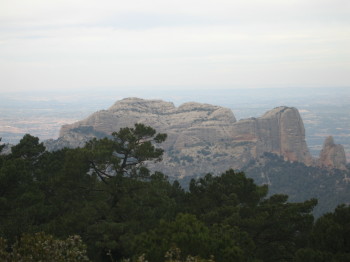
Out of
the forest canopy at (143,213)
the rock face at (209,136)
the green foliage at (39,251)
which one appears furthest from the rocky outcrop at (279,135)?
the green foliage at (39,251)

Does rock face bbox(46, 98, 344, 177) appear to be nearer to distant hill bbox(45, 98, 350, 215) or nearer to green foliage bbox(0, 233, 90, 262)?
distant hill bbox(45, 98, 350, 215)

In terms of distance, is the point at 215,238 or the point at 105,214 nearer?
the point at 215,238

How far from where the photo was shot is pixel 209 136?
149375mm

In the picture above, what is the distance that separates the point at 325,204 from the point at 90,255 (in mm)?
81166

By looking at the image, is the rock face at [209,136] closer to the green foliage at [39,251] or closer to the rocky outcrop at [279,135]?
the rocky outcrop at [279,135]

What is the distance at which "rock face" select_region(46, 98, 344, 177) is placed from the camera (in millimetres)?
135500

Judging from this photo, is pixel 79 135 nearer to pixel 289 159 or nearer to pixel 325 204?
pixel 289 159

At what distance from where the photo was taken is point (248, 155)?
138625 mm

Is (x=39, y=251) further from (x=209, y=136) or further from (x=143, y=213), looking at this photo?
(x=209, y=136)

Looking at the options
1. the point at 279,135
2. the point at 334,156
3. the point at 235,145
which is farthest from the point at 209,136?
the point at 334,156

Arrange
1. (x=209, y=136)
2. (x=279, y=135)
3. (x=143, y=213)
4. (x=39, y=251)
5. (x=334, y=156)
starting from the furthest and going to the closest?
1. (x=209, y=136)
2. (x=279, y=135)
3. (x=334, y=156)
4. (x=143, y=213)
5. (x=39, y=251)

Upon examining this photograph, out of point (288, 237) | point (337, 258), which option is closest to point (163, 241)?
point (337, 258)

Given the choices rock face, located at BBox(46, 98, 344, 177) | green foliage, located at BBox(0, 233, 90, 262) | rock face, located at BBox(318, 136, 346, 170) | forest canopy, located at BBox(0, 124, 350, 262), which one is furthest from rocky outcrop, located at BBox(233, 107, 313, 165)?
green foliage, located at BBox(0, 233, 90, 262)

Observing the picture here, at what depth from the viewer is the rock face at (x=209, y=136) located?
13550 cm
